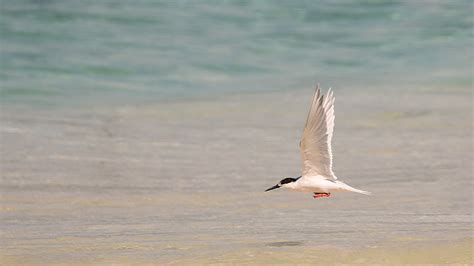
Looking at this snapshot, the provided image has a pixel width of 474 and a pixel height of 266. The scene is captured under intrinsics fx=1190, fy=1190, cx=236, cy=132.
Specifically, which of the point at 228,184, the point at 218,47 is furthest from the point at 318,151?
the point at 218,47

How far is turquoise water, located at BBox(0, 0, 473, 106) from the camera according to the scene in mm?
14812

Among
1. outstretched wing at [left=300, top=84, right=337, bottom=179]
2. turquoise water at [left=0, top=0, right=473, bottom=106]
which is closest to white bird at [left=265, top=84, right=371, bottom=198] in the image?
outstretched wing at [left=300, top=84, right=337, bottom=179]

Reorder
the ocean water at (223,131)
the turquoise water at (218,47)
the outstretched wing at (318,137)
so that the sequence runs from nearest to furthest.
A: the outstretched wing at (318,137)
the ocean water at (223,131)
the turquoise water at (218,47)

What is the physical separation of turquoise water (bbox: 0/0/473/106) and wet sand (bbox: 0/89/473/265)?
1576 millimetres

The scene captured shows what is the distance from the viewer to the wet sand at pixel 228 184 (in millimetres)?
7035

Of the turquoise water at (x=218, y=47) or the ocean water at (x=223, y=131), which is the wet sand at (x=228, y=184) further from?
the turquoise water at (x=218, y=47)

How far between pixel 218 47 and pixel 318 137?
36.7 ft

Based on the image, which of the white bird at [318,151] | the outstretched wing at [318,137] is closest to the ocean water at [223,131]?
the white bird at [318,151]

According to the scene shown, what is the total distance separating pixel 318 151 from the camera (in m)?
6.77

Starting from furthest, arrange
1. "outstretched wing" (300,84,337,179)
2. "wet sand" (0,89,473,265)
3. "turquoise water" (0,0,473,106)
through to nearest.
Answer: "turquoise water" (0,0,473,106) → "wet sand" (0,89,473,265) → "outstretched wing" (300,84,337,179)

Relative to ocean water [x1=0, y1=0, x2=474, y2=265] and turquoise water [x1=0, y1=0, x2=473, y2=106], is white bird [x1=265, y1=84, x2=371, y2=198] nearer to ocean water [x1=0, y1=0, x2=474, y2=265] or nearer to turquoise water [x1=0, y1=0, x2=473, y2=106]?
ocean water [x1=0, y1=0, x2=474, y2=265]

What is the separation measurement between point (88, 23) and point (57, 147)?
30.3ft

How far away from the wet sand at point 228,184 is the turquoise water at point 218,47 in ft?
5.17

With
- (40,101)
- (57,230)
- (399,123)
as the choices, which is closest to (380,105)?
(399,123)
